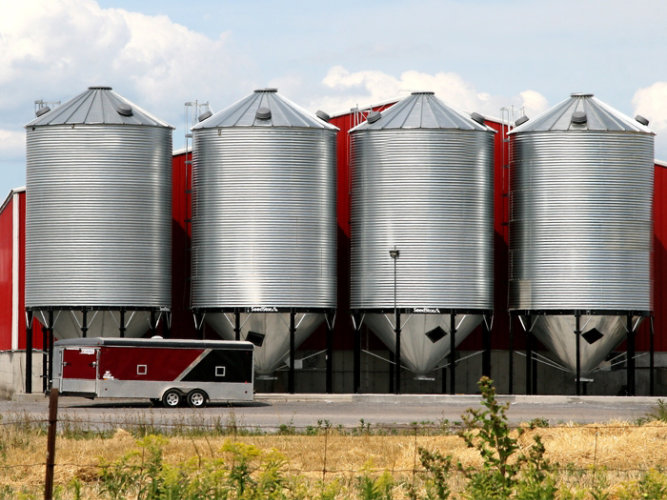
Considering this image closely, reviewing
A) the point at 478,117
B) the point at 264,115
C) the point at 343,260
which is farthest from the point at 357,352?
the point at 478,117

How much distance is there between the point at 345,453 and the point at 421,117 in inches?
1178

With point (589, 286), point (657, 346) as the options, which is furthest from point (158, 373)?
point (657, 346)

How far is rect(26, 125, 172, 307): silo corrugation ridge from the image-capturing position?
5041 centimetres

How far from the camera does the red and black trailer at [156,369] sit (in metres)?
41.0

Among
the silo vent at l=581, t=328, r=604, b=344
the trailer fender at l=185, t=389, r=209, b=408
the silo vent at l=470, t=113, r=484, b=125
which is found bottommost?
the trailer fender at l=185, t=389, r=209, b=408

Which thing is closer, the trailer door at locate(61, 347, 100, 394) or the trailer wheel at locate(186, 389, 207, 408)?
the trailer door at locate(61, 347, 100, 394)

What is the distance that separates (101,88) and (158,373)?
16.5m

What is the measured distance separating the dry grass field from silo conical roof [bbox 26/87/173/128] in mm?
25264

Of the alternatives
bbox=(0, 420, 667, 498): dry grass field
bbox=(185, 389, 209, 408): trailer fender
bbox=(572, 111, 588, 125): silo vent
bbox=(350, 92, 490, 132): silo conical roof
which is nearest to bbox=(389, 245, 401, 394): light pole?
bbox=(350, 92, 490, 132): silo conical roof

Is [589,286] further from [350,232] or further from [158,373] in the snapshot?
[158,373]

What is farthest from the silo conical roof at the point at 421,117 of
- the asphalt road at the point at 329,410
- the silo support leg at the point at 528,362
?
the asphalt road at the point at 329,410

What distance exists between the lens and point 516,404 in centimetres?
4597

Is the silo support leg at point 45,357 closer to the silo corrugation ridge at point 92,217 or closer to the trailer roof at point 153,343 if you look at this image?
the silo corrugation ridge at point 92,217

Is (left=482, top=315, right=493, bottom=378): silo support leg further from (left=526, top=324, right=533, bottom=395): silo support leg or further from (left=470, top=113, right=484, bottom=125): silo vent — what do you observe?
(left=470, top=113, right=484, bottom=125): silo vent
